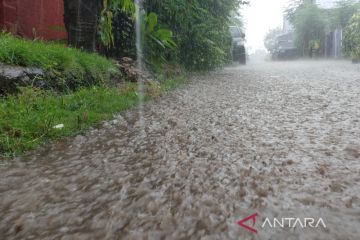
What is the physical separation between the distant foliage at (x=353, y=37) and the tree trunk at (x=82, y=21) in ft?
31.8

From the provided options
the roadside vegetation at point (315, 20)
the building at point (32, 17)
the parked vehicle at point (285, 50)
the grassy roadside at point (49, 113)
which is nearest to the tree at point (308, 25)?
the roadside vegetation at point (315, 20)

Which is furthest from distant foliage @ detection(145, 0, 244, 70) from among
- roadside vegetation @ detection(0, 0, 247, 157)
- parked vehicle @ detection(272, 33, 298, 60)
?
parked vehicle @ detection(272, 33, 298, 60)

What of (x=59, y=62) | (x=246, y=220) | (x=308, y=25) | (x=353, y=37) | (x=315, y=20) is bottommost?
(x=246, y=220)

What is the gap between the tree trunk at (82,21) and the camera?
500 cm

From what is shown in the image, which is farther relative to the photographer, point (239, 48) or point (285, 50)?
point (285, 50)

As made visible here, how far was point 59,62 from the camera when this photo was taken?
4.02m

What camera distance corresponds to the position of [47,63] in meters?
3.82

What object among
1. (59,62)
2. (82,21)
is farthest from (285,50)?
(59,62)

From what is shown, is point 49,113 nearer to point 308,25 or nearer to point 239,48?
A: point 239,48

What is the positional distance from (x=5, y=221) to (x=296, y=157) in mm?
1738

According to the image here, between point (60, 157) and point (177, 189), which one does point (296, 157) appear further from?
point (60, 157)

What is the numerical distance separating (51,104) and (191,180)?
2.06 m

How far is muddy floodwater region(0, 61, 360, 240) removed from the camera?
1404 mm

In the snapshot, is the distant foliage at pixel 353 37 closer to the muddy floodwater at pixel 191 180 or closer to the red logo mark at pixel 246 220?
the muddy floodwater at pixel 191 180
